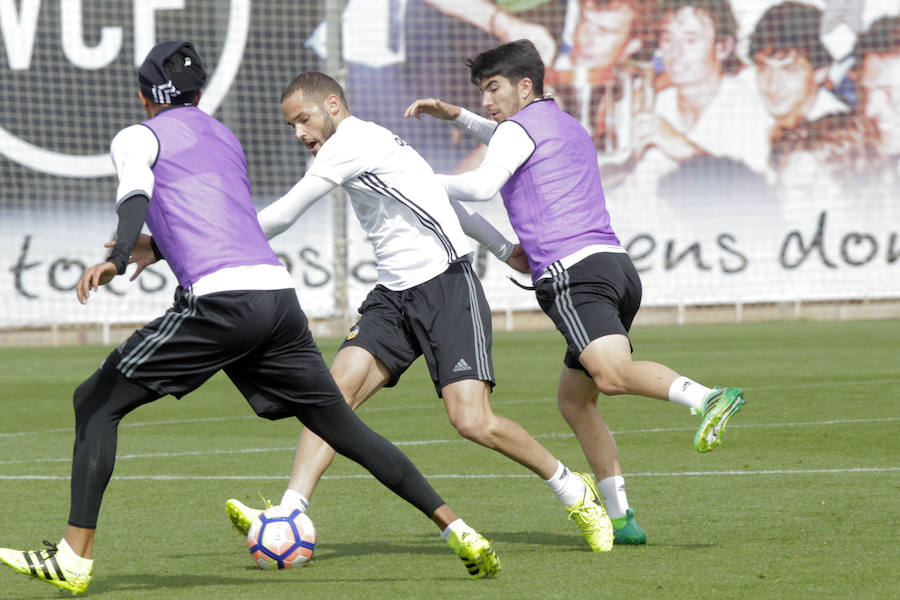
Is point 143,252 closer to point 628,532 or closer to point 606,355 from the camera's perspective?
point 606,355

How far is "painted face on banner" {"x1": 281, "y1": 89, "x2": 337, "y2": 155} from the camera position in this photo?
19.6 ft

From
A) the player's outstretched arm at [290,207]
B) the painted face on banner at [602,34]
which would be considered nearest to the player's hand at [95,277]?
the player's outstretched arm at [290,207]

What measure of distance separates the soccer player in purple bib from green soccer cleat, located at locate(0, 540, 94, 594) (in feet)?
7.02

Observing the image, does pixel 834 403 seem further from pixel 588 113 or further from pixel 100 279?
pixel 588 113

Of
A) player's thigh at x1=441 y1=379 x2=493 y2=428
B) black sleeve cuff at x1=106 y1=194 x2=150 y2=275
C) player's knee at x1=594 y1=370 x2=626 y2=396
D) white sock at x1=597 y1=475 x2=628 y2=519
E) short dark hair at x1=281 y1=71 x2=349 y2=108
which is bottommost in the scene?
white sock at x1=597 y1=475 x2=628 y2=519

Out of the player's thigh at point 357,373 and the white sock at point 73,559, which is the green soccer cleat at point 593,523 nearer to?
the player's thigh at point 357,373

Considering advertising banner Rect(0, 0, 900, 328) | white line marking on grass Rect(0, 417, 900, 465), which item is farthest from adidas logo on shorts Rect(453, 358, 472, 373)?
advertising banner Rect(0, 0, 900, 328)

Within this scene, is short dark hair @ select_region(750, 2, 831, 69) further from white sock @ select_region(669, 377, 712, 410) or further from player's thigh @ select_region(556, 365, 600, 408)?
white sock @ select_region(669, 377, 712, 410)

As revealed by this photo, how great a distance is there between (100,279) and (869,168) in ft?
75.3

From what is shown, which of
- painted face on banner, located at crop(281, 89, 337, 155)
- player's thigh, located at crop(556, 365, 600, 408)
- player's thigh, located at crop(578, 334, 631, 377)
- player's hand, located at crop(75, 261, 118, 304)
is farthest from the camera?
player's thigh, located at crop(556, 365, 600, 408)

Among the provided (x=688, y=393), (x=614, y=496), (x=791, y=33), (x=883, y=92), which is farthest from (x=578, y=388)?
(x=883, y=92)

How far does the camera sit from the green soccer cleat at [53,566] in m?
4.83

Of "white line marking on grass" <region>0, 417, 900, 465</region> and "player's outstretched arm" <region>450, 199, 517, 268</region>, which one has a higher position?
"player's outstretched arm" <region>450, 199, 517, 268</region>

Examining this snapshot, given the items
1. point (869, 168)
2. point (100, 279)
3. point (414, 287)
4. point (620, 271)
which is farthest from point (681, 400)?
point (869, 168)
